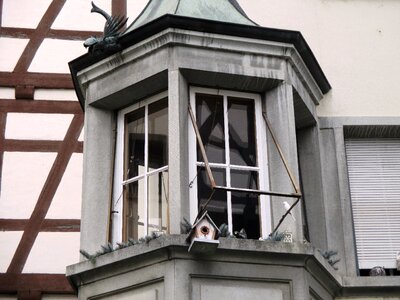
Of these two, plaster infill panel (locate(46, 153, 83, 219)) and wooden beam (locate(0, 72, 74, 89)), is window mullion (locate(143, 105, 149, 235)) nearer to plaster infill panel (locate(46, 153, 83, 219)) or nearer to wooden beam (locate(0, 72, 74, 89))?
plaster infill panel (locate(46, 153, 83, 219))

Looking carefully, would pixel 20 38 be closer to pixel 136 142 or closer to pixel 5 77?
pixel 5 77

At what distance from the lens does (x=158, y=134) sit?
394 inches

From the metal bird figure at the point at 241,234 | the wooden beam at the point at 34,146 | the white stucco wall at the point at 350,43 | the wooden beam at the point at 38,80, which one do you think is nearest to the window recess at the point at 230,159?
the metal bird figure at the point at 241,234

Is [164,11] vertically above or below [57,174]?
above

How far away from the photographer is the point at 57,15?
1276 cm

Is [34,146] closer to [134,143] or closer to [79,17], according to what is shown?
[79,17]

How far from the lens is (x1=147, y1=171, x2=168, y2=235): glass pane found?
9633 millimetres

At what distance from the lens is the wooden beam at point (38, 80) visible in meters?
12.2

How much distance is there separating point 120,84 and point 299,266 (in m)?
2.64

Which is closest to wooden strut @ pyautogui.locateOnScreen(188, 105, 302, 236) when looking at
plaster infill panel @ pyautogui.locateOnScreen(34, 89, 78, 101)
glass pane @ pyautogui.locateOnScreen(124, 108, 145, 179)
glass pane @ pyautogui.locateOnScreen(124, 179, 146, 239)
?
glass pane @ pyautogui.locateOnScreen(124, 108, 145, 179)

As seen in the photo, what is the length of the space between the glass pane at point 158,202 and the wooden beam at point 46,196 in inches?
85.1

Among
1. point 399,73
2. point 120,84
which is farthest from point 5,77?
point 399,73

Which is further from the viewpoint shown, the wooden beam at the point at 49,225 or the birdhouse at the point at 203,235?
the wooden beam at the point at 49,225

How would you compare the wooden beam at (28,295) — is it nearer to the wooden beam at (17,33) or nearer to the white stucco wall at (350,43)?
the wooden beam at (17,33)
